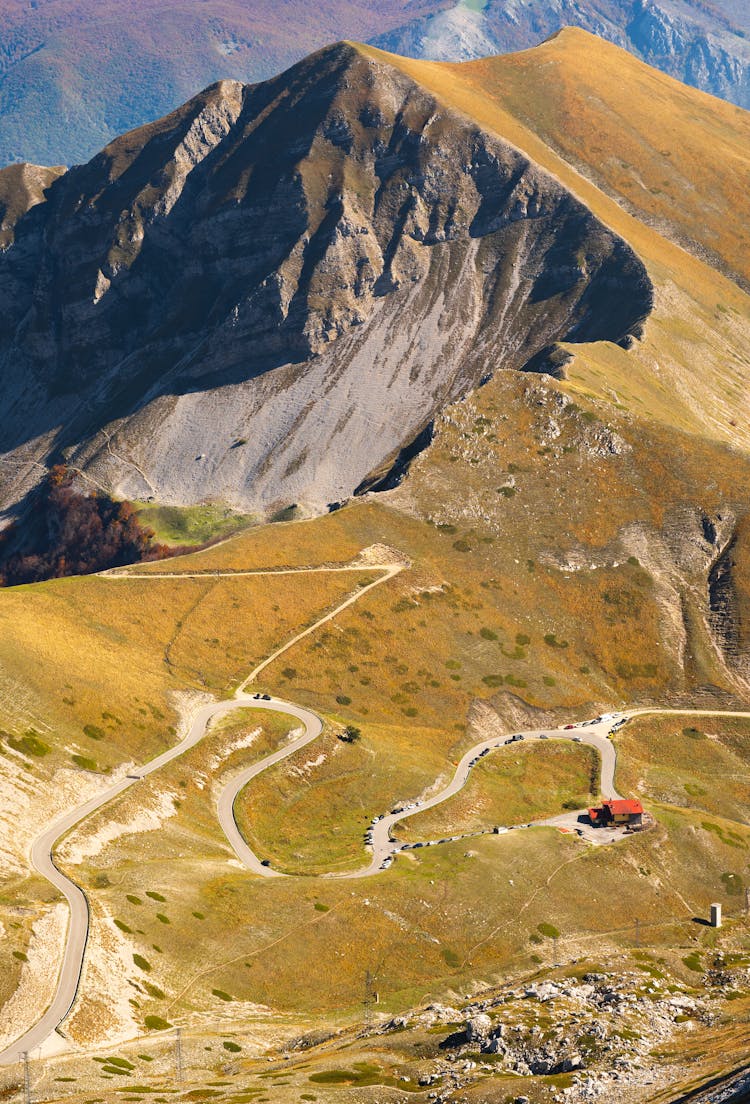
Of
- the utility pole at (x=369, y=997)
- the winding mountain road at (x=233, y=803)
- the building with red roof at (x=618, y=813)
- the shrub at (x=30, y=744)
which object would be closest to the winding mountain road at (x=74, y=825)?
the winding mountain road at (x=233, y=803)

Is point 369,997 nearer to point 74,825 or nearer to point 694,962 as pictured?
point 694,962

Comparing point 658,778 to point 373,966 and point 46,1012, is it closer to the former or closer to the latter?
point 373,966

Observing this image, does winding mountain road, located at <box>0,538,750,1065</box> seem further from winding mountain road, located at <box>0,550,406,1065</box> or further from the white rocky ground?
the white rocky ground

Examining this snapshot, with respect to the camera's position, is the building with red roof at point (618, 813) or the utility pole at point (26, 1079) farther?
the building with red roof at point (618, 813)

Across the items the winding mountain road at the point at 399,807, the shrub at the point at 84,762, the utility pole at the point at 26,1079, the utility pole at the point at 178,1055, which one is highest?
the utility pole at the point at 26,1079

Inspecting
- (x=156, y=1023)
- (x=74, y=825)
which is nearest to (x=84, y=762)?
(x=74, y=825)

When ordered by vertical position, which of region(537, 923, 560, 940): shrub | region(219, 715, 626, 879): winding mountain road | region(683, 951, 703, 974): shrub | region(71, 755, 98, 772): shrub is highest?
region(71, 755, 98, 772): shrub

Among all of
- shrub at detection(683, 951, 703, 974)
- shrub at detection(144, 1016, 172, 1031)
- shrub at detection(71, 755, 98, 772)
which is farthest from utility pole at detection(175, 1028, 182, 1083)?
shrub at detection(683, 951, 703, 974)

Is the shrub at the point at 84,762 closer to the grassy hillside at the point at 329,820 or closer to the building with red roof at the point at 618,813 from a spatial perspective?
the grassy hillside at the point at 329,820
